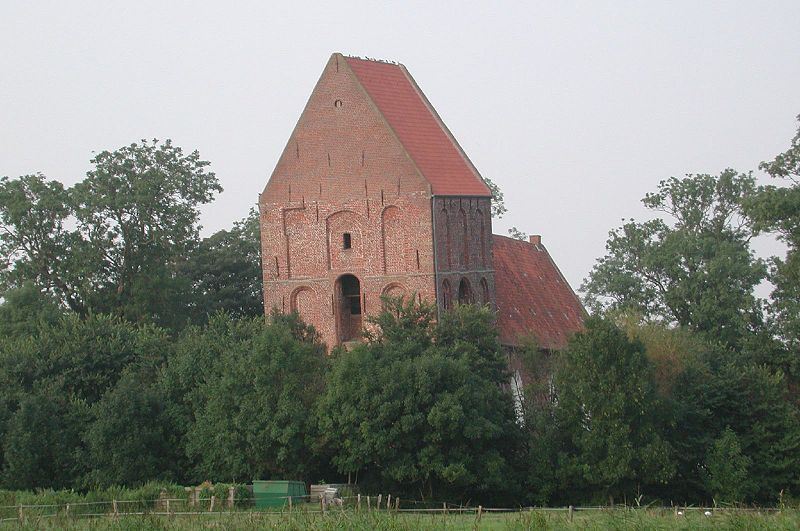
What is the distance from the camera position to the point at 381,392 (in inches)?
1772

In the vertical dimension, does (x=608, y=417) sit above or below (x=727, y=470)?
above

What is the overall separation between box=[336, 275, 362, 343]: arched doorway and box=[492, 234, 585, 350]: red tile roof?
4.92 metres

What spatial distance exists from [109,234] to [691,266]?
22981 millimetres

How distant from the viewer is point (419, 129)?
54.9 metres

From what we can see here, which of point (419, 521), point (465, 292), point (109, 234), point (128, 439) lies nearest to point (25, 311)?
point (109, 234)

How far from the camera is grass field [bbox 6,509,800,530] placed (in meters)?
30.0

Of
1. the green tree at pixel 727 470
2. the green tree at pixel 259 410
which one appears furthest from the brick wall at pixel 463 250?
the green tree at pixel 727 470

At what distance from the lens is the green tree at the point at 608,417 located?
148 feet

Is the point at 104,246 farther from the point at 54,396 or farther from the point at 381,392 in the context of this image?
the point at 381,392

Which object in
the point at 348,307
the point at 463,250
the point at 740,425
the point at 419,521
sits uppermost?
the point at 463,250

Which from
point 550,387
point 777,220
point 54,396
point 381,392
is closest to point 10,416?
point 54,396

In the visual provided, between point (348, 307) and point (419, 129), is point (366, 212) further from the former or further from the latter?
point (419, 129)

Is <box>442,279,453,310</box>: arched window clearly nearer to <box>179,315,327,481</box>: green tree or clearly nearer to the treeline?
the treeline

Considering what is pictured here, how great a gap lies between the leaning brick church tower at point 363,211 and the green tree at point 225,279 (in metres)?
13.9
